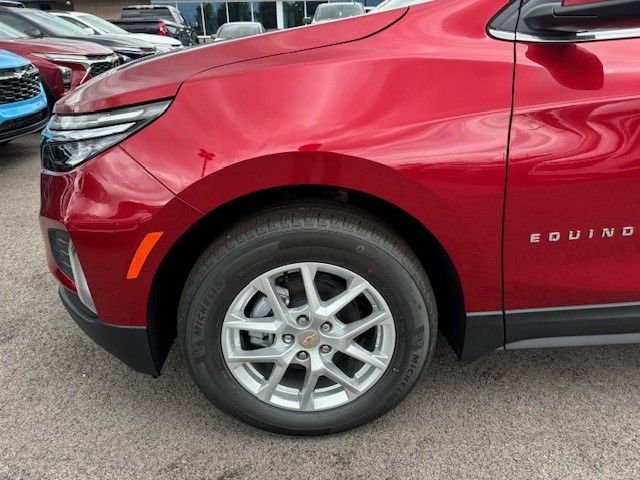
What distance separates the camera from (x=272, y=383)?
184cm

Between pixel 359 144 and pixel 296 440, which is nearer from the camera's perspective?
pixel 359 144

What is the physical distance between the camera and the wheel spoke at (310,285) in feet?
5.57

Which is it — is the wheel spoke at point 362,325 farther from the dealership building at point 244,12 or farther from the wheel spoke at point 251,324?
the dealership building at point 244,12

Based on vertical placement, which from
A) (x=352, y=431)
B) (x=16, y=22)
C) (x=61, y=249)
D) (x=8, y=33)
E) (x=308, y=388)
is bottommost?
A: (x=352, y=431)

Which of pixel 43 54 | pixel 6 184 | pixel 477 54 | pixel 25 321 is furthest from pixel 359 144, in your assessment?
pixel 43 54

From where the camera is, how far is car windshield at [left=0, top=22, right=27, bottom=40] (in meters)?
7.29

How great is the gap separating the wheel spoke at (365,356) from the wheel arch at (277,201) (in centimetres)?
28

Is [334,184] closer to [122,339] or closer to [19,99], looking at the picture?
[122,339]

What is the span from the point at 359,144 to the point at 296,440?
1.07 metres

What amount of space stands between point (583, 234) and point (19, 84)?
560 cm

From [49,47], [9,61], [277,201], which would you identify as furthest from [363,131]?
[49,47]

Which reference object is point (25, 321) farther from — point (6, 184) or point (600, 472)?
point (6, 184)

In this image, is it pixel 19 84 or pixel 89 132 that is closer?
pixel 89 132

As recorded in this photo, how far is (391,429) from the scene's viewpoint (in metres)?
1.97
